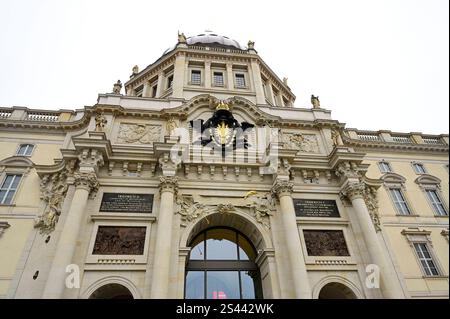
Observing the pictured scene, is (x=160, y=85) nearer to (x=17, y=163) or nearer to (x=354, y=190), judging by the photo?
(x=17, y=163)

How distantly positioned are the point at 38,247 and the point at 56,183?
4168mm

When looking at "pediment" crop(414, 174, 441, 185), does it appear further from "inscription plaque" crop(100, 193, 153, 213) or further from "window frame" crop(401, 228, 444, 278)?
"inscription plaque" crop(100, 193, 153, 213)

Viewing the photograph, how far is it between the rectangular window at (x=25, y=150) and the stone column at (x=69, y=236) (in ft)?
22.4

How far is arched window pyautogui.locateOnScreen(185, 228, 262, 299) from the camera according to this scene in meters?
15.8

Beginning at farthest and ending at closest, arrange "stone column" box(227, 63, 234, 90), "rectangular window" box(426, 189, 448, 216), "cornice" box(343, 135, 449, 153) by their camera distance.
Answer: "stone column" box(227, 63, 234, 90)
"cornice" box(343, 135, 449, 153)
"rectangular window" box(426, 189, 448, 216)

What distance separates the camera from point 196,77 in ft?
85.8

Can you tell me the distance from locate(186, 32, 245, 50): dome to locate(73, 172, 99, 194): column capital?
21600mm

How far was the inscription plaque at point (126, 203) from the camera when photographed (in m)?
16.1

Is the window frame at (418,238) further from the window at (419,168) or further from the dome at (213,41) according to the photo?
the dome at (213,41)

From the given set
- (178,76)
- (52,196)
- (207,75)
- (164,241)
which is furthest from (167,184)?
(207,75)

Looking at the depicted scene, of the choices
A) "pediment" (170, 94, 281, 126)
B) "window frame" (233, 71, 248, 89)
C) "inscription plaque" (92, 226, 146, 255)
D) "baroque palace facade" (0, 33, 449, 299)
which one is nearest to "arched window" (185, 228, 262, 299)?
"baroque palace facade" (0, 33, 449, 299)

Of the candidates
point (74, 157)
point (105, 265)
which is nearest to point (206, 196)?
point (105, 265)
